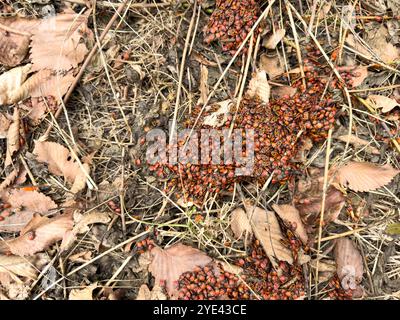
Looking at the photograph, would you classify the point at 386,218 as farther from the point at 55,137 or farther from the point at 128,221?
the point at 55,137

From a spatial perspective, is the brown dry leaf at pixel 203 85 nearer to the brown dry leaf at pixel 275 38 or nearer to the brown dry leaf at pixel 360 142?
the brown dry leaf at pixel 275 38

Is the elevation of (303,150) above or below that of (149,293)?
above

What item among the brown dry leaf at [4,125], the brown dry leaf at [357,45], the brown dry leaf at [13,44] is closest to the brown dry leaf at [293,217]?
the brown dry leaf at [357,45]

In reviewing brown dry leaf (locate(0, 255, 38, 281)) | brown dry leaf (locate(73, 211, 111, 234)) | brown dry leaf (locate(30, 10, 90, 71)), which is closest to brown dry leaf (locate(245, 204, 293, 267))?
brown dry leaf (locate(73, 211, 111, 234))

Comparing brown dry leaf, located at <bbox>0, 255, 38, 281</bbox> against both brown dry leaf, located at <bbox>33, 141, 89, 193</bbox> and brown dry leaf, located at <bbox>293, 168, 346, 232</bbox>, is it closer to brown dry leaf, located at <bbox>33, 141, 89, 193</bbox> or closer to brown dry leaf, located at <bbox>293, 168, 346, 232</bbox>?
brown dry leaf, located at <bbox>33, 141, 89, 193</bbox>

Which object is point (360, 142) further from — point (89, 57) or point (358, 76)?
point (89, 57)

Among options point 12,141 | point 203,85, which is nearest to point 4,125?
point 12,141

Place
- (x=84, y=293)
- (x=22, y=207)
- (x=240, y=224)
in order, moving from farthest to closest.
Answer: (x=22, y=207), (x=240, y=224), (x=84, y=293)
